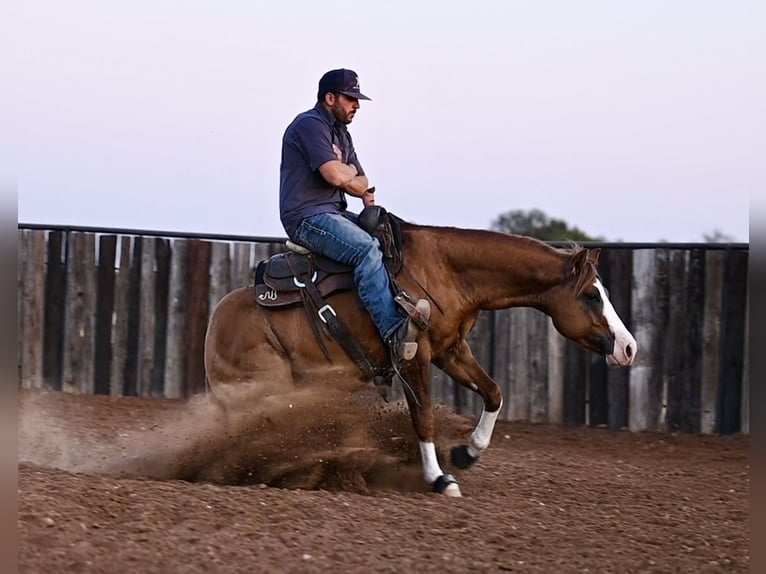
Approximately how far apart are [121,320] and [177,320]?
657 mm

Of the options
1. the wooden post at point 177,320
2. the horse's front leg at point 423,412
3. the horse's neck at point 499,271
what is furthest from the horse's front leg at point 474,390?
the wooden post at point 177,320

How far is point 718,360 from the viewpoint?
10.9 m

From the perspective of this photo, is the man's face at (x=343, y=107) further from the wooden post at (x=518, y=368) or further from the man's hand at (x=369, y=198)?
the wooden post at (x=518, y=368)

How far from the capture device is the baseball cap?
7.45 metres

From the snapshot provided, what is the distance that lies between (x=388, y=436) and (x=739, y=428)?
4644 millimetres

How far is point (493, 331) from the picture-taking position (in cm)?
1164

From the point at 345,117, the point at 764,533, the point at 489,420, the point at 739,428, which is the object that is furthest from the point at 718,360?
Result: the point at 764,533

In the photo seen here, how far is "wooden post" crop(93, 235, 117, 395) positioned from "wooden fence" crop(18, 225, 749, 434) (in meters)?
0.01

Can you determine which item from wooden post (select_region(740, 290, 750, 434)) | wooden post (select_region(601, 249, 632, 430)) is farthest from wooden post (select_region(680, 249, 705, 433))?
wooden post (select_region(601, 249, 632, 430))

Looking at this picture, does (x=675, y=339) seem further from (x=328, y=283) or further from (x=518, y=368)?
(x=328, y=283)

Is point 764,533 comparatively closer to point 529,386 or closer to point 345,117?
point 345,117

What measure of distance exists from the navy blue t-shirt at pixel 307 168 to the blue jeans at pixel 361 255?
4.3 inches

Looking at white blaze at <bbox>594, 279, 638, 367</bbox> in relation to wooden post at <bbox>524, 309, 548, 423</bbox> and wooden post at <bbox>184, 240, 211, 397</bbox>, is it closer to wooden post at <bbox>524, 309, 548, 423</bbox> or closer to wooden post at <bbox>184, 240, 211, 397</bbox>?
wooden post at <bbox>524, 309, 548, 423</bbox>

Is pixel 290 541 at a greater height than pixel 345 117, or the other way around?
pixel 345 117
